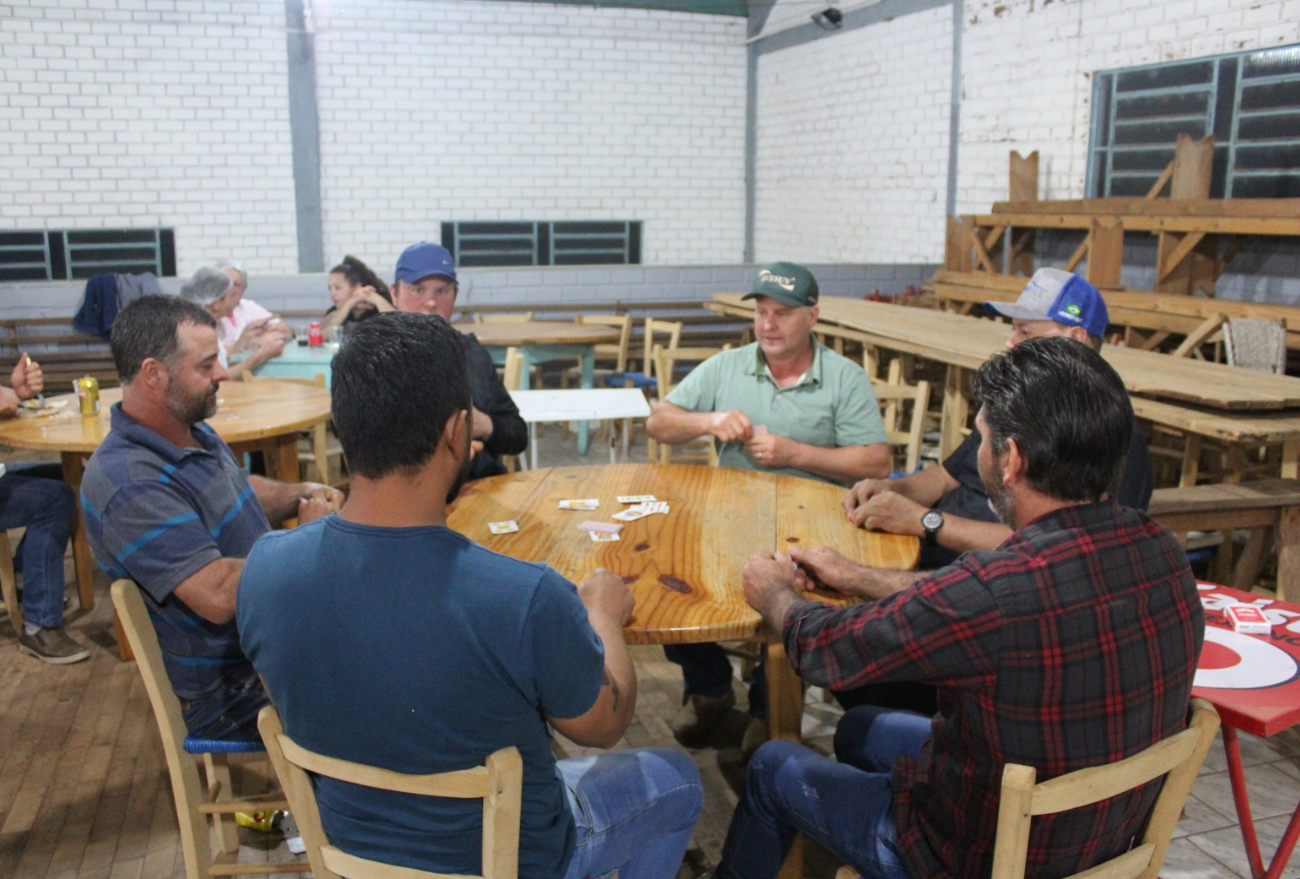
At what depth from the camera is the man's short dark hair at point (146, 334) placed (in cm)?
227

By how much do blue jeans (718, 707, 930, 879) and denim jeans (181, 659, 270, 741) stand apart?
1.05m

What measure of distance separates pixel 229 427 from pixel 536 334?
10.2 feet

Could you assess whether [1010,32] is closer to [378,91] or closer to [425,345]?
[378,91]

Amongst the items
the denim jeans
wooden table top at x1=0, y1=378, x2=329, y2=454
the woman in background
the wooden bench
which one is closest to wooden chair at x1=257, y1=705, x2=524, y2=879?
the denim jeans

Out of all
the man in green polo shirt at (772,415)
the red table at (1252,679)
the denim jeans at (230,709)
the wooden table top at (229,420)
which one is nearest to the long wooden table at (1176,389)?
the man in green polo shirt at (772,415)

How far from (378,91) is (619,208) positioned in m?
2.84

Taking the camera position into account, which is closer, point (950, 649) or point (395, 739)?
point (395, 739)

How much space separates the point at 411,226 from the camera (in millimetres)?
10953

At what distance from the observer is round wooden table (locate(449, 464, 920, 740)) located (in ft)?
6.60

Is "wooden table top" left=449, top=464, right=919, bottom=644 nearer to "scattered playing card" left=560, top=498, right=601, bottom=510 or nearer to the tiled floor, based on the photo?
"scattered playing card" left=560, top=498, right=601, bottom=510

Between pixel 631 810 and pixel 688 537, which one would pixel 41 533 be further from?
pixel 631 810

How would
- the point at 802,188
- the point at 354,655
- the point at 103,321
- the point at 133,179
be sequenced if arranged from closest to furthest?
the point at 354,655 < the point at 103,321 < the point at 133,179 < the point at 802,188

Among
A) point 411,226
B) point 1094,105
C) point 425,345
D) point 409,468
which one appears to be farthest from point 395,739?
point 411,226

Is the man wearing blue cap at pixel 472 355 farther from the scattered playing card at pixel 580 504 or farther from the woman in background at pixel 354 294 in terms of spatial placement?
the woman in background at pixel 354 294
